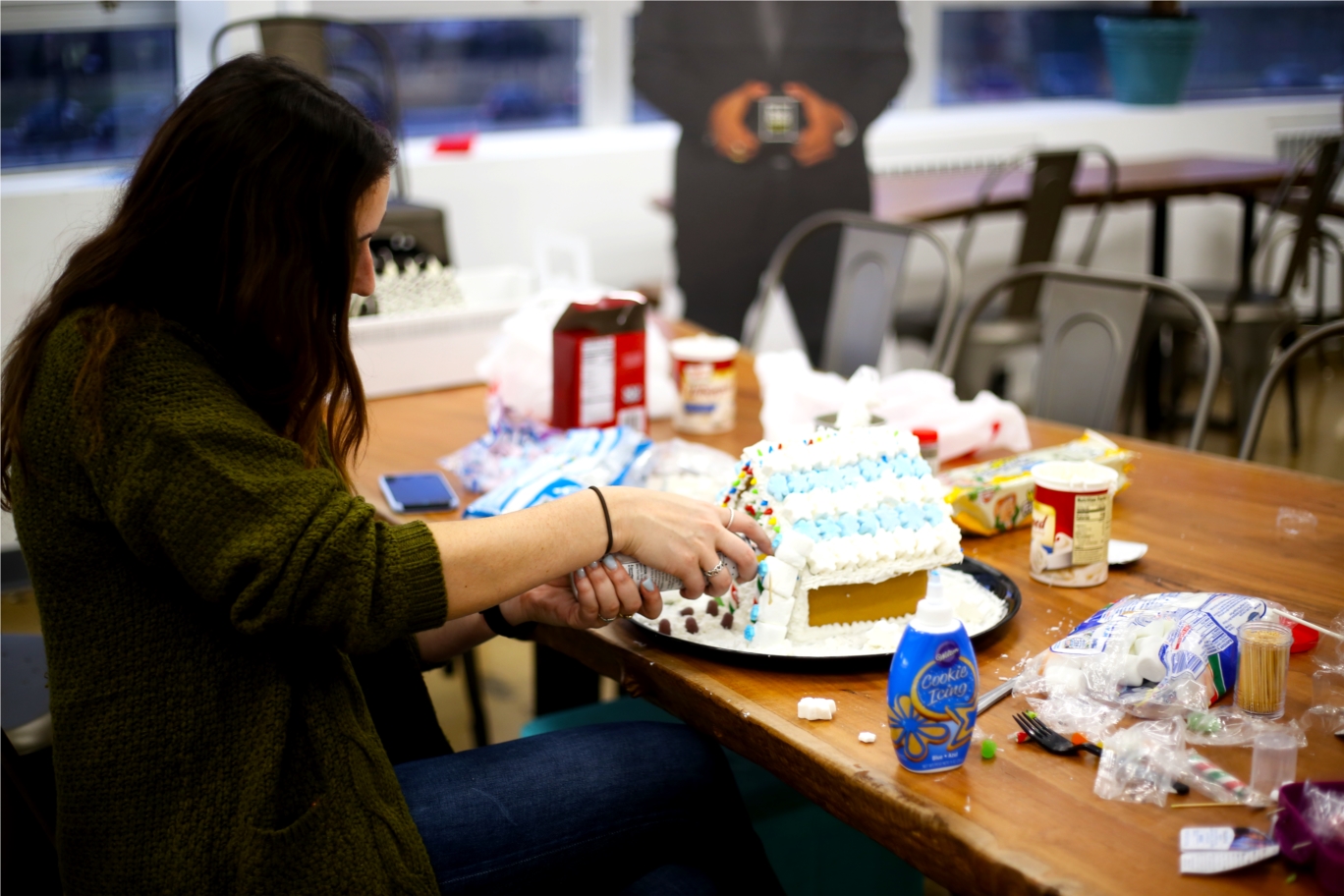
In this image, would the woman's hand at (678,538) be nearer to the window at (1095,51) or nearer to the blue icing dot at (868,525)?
the blue icing dot at (868,525)

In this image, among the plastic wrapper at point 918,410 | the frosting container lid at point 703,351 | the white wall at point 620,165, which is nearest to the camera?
the plastic wrapper at point 918,410

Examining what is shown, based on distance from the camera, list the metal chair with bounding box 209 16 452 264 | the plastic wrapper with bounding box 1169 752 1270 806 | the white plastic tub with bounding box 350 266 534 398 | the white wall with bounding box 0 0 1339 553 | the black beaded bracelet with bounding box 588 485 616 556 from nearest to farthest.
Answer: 1. the plastic wrapper with bounding box 1169 752 1270 806
2. the black beaded bracelet with bounding box 588 485 616 556
3. the white plastic tub with bounding box 350 266 534 398
4. the metal chair with bounding box 209 16 452 264
5. the white wall with bounding box 0 0 1339 553

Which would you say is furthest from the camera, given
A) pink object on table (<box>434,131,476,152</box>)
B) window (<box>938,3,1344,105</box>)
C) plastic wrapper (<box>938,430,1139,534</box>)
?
window (<box>938,3,1344,105</box>)

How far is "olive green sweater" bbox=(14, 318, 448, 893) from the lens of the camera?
0.99m

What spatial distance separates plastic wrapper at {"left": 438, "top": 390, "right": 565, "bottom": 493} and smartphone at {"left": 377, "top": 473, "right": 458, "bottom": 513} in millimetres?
41

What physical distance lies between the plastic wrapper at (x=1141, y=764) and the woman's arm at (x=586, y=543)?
37 centimetres

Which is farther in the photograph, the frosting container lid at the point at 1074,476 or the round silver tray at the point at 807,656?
the frosting container lid at the point at 1074,476

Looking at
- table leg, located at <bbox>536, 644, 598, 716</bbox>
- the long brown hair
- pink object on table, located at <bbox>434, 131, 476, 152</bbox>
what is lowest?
table leg, located at <bbox>536, 644, 598, 716</bbox>

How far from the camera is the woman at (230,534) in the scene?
99 cm

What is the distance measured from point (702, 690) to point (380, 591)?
32 cm

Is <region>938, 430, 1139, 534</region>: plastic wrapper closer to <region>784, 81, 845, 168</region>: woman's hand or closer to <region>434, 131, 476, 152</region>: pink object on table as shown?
<region>784, 81, 845, 168</region>: woman's hand

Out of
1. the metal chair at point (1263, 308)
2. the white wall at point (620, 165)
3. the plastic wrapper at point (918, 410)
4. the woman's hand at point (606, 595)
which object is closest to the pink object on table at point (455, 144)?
the white wall at point (620, 165)

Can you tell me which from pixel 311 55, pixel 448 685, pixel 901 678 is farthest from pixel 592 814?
pixel 311 55

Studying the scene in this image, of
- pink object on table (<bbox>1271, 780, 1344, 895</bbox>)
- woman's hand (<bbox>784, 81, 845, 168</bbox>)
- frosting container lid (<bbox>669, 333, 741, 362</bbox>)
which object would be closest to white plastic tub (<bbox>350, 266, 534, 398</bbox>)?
frosting container lid (<bbox>669, 333, 741, 362</bbox>)
